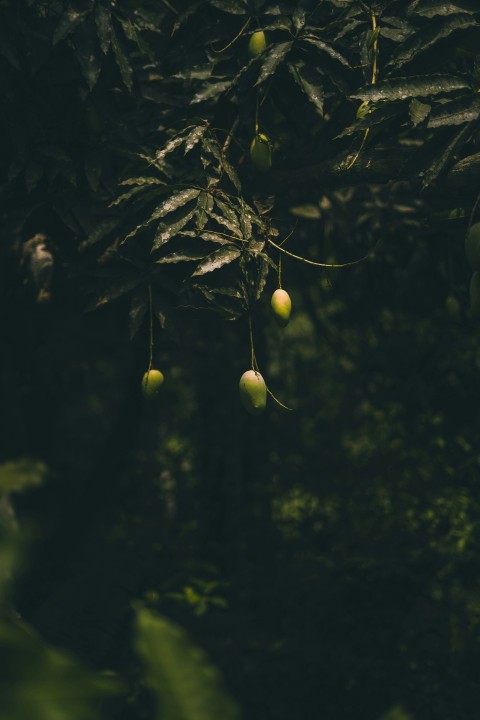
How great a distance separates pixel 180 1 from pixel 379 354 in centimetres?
189

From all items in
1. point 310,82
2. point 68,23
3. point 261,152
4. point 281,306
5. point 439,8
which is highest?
point 68,23

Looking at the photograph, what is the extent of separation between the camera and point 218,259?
165 cm

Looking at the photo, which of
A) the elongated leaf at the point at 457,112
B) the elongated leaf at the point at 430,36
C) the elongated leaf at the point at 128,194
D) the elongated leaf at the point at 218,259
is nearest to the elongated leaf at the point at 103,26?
the elongated leaf at the point at 128,194

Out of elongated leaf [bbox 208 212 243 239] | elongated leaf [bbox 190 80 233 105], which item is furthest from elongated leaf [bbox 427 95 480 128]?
elongated leaf [bbox 190 80 233 105]

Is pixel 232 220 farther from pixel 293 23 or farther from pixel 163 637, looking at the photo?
pixel 163 637

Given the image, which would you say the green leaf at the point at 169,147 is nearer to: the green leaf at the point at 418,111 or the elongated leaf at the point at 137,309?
the elongated leaf at the point at 137,309

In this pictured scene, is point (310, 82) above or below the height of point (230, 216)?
above

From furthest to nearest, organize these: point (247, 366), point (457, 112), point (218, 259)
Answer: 1. point (247, 366)
2. point (218, 259)
3. point (457, 112)

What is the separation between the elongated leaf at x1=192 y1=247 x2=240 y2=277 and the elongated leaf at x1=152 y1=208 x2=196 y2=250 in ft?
0.28

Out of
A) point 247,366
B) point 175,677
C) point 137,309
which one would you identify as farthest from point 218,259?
point 247,366

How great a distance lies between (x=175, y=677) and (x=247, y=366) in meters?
3.04

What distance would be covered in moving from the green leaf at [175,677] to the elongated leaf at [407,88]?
1254 mm

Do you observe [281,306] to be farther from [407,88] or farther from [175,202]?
[407,88]

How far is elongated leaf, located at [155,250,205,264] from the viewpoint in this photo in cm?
164
